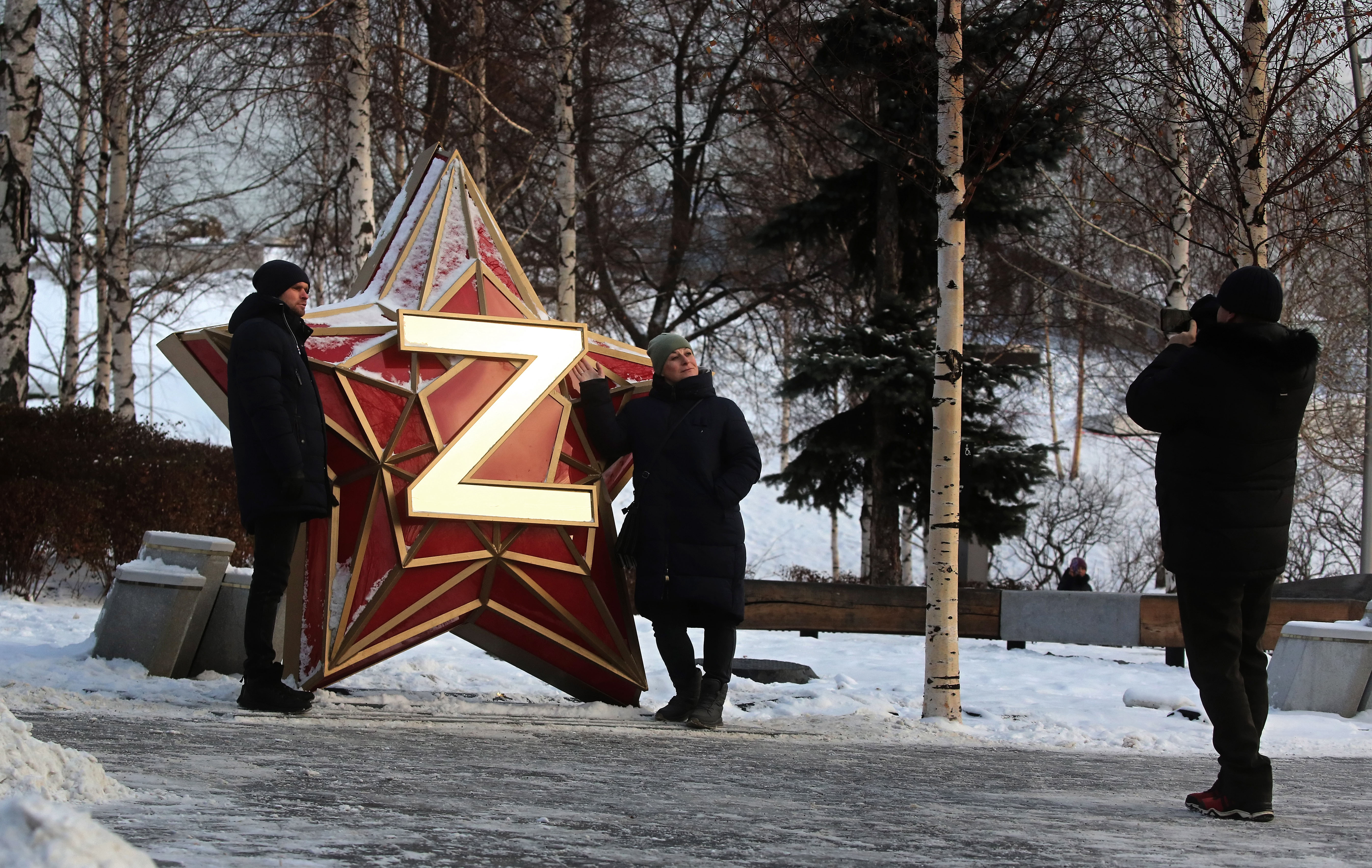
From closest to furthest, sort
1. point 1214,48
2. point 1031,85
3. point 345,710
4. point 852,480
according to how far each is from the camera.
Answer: point 345,710 < point 1031,85 < point 1214,48 < point 852,480

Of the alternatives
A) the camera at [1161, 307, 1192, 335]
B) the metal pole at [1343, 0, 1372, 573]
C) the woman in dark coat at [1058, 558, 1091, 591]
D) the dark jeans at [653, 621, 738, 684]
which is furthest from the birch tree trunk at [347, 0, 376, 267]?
the woman in dark coat at [1058, 558, 1091, 591]

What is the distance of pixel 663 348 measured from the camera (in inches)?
248

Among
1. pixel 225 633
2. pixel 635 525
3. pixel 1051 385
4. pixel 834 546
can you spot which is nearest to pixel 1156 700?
pixel 635 525

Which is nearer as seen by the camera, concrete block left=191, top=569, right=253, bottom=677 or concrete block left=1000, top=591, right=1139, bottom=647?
concrete block left=191, top=569, right=253, bottom=677

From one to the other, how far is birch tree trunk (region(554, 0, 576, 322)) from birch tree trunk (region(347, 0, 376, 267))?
77.5 inches

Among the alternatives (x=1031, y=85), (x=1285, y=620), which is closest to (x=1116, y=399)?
(x=1285, y=620)

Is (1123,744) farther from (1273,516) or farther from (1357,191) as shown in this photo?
(1357,191)

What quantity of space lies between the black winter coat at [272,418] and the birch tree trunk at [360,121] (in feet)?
20.7

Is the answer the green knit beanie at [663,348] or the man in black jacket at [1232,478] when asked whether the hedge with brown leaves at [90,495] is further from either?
the man in black jacket at [1232,478]

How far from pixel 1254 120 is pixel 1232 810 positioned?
18.9 feet

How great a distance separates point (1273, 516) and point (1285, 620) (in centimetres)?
661

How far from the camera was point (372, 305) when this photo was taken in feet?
20.6

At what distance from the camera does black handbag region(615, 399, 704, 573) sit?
6.08 metres

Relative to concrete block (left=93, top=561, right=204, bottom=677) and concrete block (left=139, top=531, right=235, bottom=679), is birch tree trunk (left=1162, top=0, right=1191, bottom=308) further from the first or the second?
concrete block (left=93, top=561, right=204, bottom=677)
